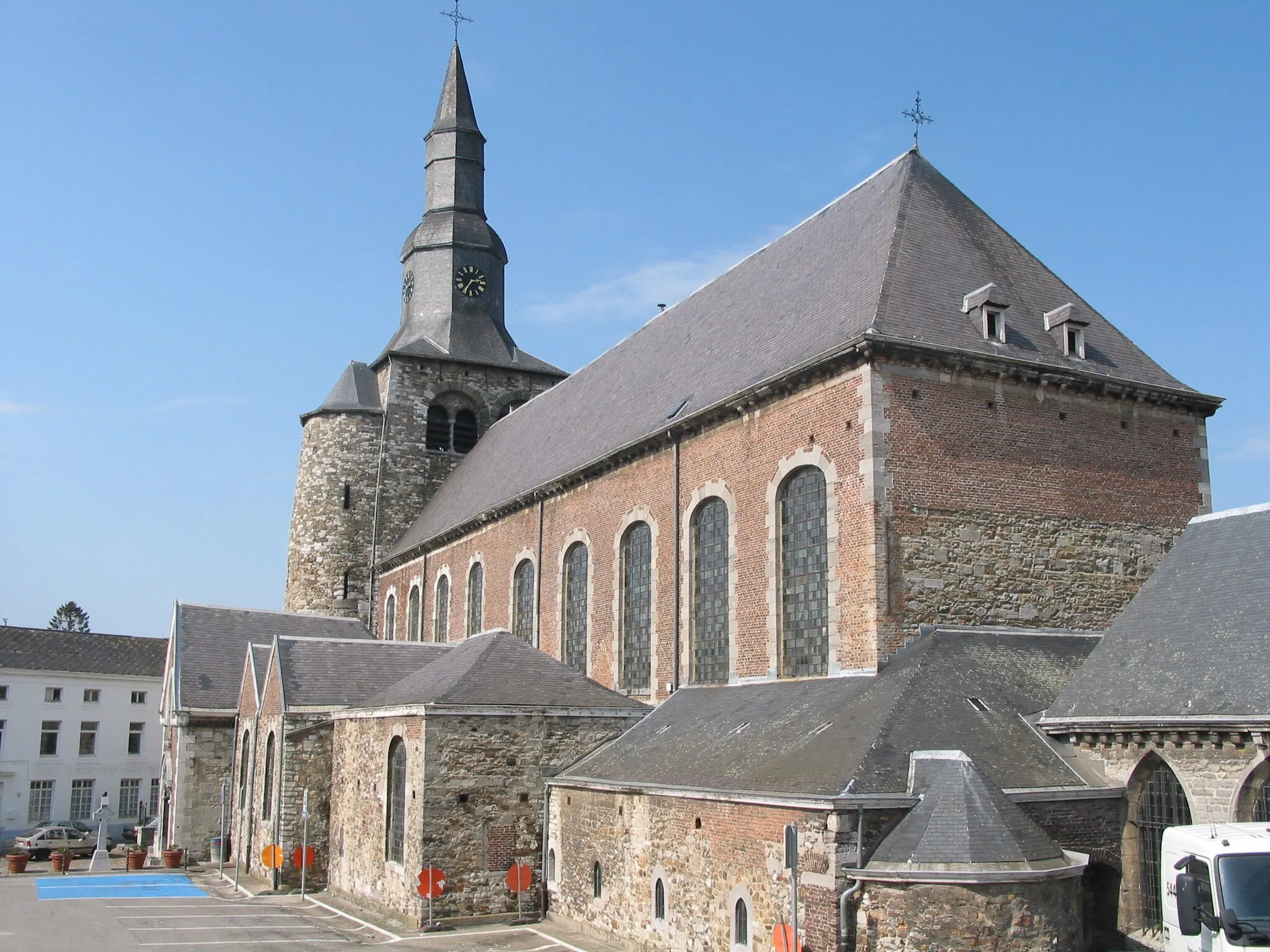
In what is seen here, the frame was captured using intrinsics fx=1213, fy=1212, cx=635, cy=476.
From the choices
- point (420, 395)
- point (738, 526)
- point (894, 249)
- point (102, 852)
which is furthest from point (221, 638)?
point (894, 249)

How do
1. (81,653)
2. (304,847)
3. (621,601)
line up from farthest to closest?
1. (81,653)
2. (621,601)
3. (304,847)

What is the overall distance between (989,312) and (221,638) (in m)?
23.7

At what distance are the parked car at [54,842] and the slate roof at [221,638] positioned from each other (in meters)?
5.70

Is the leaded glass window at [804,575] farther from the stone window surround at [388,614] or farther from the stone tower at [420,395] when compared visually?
the stone tower at [420,395]

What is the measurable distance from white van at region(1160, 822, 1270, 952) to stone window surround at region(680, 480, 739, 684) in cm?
→ 869

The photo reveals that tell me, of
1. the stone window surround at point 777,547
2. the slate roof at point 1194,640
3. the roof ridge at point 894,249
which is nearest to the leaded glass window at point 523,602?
the stone window surround at point 777,547

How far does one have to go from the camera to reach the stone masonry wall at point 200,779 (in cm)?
2925

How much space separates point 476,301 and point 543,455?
14.9 metres

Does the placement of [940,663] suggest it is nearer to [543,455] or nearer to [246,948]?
[246,948]

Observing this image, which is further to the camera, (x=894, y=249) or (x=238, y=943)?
(x=894, y=249)

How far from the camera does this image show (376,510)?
39844mm

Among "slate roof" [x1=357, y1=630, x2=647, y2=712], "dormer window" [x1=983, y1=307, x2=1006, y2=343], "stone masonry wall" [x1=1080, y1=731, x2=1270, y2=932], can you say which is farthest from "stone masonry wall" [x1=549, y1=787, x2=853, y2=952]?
"dormer window" [x1=983, y1=307, x2=1006, y2=343]

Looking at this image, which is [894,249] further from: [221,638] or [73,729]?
[73,729]

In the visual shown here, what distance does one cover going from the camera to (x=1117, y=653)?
15250 millimetres
